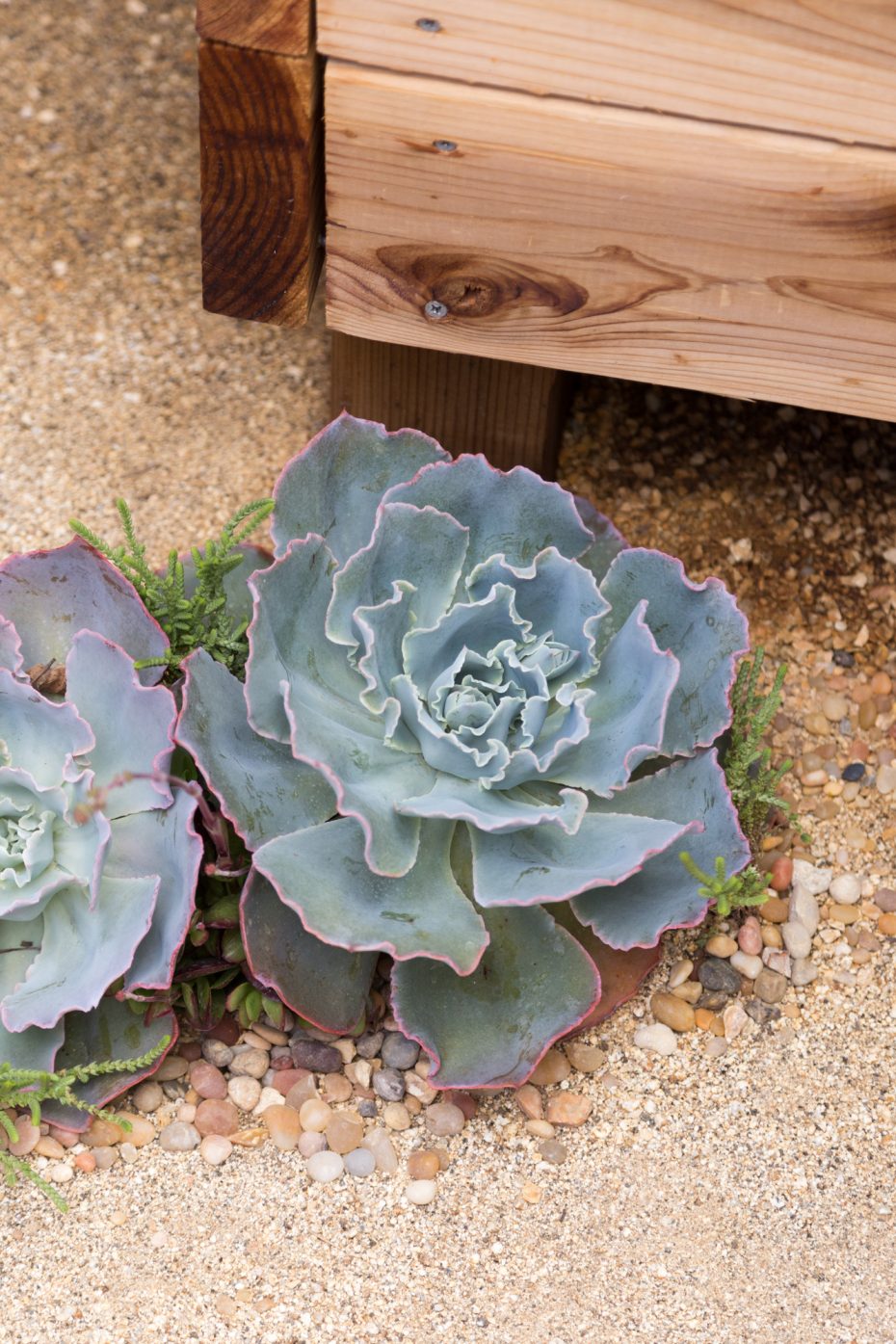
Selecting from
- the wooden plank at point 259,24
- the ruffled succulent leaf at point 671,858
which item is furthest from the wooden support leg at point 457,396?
the ruffled succulent leaf at point 671,858

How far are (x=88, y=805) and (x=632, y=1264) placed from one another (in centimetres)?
63

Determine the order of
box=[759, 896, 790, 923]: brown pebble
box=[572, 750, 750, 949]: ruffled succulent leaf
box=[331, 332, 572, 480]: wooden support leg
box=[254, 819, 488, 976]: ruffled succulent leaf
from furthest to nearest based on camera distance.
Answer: box=[331, 332, 572, 480]: wooden support leg → box=[759, 896, 790, 923]: brown pebble → box=[572, 750, 750, 949]: ruffled succulent leaf → box=[254, 819, 488, 976]: ruffled succulent leaf

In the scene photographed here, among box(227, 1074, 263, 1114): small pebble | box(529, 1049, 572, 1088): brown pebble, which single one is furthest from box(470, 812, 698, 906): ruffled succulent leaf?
box(227, 1074, 263, 1114): small pebble

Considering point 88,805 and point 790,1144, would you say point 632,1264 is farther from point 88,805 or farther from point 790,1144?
point 88,805

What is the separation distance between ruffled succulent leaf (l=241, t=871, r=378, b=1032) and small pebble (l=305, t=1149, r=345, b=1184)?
0.12 m

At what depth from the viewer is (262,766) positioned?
1264mm

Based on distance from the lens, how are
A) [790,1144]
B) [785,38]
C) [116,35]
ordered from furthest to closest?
[116,35]
[790,1144]
[785,38]

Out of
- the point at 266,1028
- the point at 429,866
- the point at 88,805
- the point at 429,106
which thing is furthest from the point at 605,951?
the point at 429,106

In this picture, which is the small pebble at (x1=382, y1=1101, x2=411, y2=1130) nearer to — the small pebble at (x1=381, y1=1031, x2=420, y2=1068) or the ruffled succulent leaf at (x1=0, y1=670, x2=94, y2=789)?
the small pebble at (x1=381, y1=1031, x2=420, y2=1068)

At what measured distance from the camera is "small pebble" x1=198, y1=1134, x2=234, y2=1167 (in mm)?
1268

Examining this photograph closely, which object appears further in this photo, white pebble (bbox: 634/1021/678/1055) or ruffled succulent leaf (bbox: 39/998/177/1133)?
white pebble (bbox: 634/1021/678/1055)

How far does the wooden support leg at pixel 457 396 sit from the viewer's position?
169 cm

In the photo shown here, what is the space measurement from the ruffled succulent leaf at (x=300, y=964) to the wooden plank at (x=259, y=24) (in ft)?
2.47

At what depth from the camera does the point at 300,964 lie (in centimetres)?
127
